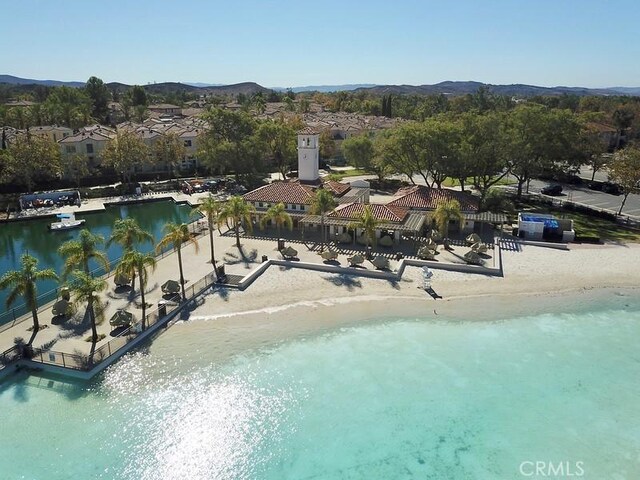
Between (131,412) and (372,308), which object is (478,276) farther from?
(131,412)

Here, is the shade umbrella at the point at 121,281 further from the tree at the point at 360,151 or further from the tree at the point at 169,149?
the tree at the point at 360,151

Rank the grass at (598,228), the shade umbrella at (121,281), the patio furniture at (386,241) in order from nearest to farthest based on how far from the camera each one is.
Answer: the shade umbrella at (121,281) < the patio furniture at (386,241) < the grass at (598,228)

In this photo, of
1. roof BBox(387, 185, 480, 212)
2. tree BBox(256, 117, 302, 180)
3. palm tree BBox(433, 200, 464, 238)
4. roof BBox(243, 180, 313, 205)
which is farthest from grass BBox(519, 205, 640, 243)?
tree BBox(256, 117, 302, 180)

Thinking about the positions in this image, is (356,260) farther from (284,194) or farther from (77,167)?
(77,167)

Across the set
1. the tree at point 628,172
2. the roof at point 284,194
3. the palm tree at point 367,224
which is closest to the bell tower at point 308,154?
the roof at point 284,194

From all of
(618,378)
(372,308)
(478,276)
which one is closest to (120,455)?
(372,308)

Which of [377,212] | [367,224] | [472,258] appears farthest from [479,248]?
[367,224]

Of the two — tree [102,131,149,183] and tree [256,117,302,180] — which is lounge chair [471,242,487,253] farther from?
tree [102,131,149,183]

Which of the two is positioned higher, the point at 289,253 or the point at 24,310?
the point at 289,253
